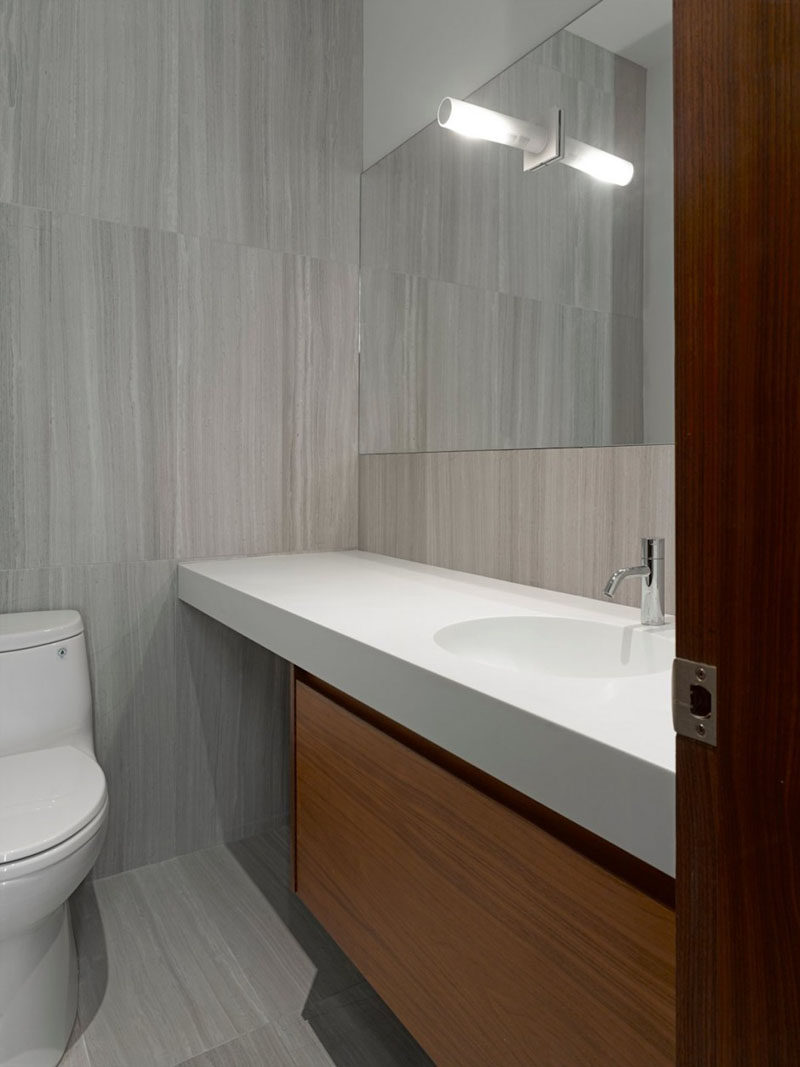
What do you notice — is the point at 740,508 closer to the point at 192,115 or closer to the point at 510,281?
the point at 510,281

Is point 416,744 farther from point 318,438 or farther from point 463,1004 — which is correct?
point 318,438

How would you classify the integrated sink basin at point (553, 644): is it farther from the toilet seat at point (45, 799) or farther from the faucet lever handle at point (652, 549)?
the toilet seat at point (45, 799)

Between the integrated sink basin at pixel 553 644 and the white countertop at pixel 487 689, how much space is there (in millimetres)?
32

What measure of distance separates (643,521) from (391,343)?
0.95 metres

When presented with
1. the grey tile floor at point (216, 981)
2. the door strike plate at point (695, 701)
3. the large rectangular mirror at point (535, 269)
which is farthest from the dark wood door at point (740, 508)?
the grey tile floor at point (216, 981)

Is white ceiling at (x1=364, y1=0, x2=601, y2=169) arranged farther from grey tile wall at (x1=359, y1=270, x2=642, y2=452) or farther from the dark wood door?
the dark wood door

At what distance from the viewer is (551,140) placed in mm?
1502

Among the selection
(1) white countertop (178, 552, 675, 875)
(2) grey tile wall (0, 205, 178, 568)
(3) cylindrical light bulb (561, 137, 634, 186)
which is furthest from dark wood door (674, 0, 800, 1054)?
(2) grey tile wall (0, 205, 178, 568)

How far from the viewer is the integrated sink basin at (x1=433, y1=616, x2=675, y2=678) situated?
118 cm

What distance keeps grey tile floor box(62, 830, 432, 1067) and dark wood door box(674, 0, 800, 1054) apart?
3.53 feet

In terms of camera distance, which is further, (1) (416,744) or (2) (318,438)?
(2) (318,438)

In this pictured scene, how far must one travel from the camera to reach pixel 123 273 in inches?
70.1

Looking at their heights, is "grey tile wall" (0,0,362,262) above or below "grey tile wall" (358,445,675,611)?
above

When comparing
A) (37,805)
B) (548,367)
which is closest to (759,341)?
(548,367)
